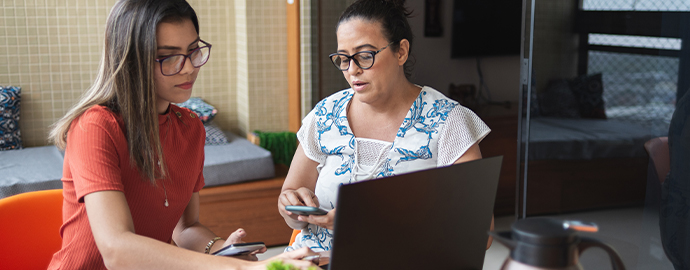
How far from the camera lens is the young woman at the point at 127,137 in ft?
Answer: 3.74

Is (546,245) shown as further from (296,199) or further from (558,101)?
(558,101)

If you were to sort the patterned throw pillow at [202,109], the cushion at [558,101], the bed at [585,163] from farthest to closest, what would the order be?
the patterned throw pillow at [202,109] → the cushion at [558,101] → the bed at [585,163]

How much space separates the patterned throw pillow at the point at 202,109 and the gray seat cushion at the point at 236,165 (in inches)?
12.3

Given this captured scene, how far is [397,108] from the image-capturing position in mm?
1614

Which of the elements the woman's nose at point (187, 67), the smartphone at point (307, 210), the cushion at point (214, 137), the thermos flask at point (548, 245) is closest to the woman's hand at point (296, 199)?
the smartphone at point (307, 210)

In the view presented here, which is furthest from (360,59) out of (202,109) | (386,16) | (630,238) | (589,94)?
(202,109)

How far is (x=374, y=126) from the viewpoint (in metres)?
1.61

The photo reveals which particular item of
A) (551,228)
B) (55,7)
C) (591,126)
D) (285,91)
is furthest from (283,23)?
(551,228)

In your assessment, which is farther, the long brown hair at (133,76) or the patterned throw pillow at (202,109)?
the patterned throw pillow at (202,109)

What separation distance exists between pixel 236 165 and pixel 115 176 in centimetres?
197

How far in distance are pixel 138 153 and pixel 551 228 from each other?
2.95 ft

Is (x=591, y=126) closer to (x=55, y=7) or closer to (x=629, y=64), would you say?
(x=629, y=64)

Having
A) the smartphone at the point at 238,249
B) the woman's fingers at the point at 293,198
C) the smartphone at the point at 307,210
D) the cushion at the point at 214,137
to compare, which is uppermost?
the smartphone at the point at 307,210

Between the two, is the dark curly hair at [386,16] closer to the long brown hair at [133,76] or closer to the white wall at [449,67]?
the long brown hair at [133,76]
